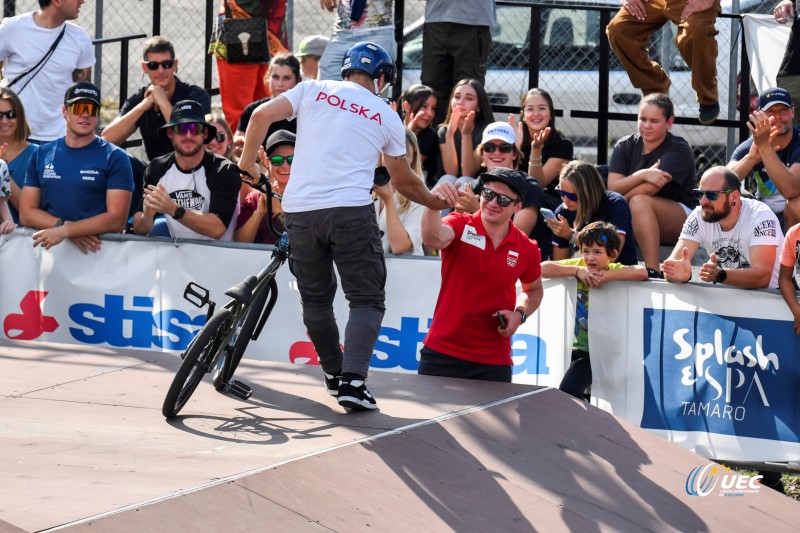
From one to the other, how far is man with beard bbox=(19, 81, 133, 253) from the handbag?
84.1 inches

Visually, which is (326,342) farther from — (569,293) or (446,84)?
(446,84)

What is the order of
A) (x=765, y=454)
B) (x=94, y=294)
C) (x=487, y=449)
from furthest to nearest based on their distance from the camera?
(x=94, y=294) < (x=765, y=454) < (x=487, y=449)

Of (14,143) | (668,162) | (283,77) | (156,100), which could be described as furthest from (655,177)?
(14,143)

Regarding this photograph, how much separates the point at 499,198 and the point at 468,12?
3800 mm

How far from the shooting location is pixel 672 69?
34.7 feet

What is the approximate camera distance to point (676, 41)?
941 cm

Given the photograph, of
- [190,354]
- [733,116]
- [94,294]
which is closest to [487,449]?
[190,354]

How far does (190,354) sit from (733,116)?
20.9 ft

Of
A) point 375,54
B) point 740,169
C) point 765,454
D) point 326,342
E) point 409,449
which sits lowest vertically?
point 765,454

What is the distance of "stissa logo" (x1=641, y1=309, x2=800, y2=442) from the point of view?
6969mm

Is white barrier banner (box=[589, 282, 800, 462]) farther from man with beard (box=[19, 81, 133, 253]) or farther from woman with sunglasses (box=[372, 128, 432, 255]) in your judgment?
man with beard (box=[19, 81, 133, 253])

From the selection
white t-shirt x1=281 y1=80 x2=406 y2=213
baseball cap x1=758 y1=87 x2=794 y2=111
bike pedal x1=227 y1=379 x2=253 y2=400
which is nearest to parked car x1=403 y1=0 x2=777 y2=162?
baseball cap x1=758 y1=87 x2=794 y2=111

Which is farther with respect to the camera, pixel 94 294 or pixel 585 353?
pixel 94 294

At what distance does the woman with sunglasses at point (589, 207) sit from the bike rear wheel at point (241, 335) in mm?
2355
